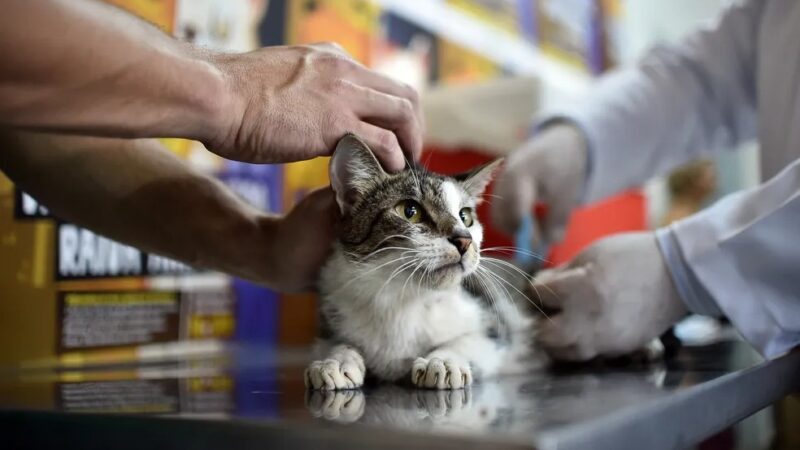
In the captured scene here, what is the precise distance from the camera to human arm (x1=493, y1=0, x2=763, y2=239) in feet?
4.97

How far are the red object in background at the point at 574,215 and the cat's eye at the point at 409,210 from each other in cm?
34

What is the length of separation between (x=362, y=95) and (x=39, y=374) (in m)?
0.70

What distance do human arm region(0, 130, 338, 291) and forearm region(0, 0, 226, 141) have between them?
12.0 inches

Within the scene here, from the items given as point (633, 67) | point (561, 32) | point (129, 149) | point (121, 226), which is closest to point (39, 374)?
point (121, 226)

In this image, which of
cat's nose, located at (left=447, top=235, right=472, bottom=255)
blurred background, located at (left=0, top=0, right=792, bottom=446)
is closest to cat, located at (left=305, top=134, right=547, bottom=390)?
cat's nose, located at (left=447, top=235, right=472, bottom=255)

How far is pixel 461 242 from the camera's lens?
89 cm

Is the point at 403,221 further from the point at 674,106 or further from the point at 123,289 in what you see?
the point at 674,106

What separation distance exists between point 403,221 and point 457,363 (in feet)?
0.72

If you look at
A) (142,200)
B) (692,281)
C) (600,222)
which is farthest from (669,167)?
(142,200)

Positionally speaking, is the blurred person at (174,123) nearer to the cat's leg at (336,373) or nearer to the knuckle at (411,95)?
the knuckle at (411,95)

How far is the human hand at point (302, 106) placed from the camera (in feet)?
2.49

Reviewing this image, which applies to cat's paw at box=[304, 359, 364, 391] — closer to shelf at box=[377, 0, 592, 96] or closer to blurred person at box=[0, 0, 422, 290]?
blurred person at box=[0, 0, 422, 290]

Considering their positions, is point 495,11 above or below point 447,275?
above

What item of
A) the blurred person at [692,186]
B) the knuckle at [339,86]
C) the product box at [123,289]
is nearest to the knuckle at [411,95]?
the knuckle at [339,86]
